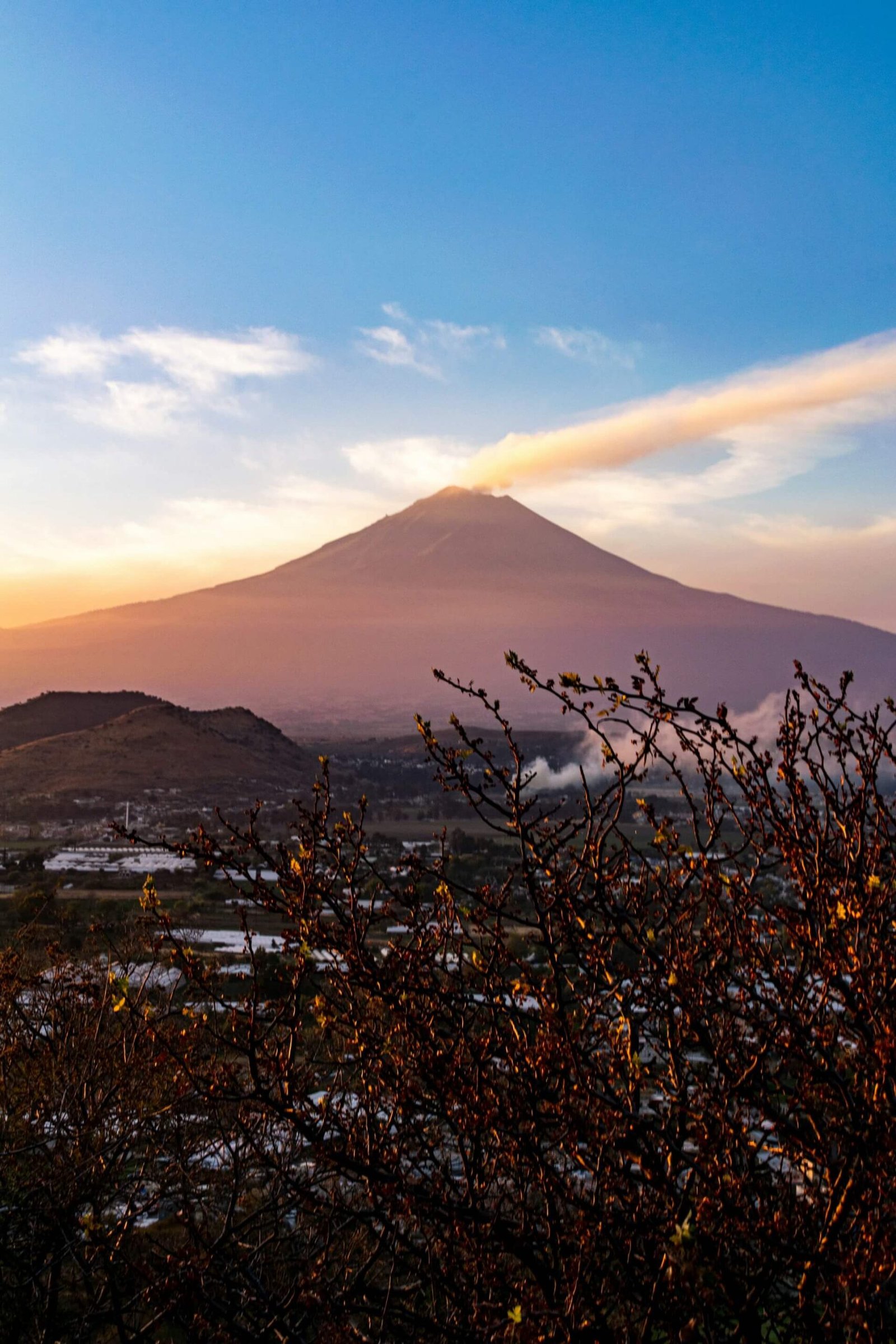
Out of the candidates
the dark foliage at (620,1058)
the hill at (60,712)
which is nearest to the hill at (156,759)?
the hill at (60,712)

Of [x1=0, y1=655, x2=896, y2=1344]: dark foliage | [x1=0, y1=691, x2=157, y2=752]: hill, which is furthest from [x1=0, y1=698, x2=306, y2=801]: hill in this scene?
[x1=0, y1=655, x2=896, y2=1344]: dark foliage

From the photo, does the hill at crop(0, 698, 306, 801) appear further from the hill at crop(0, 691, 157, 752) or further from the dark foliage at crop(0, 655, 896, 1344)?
the dark foliage at crop(0, 655, 896, 1344)

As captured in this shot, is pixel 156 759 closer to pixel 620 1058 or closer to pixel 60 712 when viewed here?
pixel 60 712

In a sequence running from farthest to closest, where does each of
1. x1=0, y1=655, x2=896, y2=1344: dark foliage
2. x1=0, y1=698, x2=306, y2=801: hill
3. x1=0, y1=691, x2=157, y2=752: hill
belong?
x1=0, y1=691, x2=157, y2=752: hill → x1=0, y1=698, x2=306, y2=801: hill → x1=0, y1=655, x2=896, y2=1344: dark foliage

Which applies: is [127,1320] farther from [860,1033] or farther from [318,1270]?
[860,1033]

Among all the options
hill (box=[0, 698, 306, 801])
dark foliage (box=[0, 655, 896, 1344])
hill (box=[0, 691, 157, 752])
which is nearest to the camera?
dark foliage (box=[0, 655, 896, 1344])

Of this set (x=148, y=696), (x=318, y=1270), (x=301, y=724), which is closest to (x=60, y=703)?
(x=148, y=696)

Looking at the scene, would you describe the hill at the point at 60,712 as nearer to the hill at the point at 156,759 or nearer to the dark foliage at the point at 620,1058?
the hill at the point at 156,759

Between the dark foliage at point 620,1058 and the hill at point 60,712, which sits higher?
the dark foliage at point 620,1058

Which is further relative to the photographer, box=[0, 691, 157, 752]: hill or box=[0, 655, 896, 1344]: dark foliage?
box=[0, 691, 157, 752]: hill
